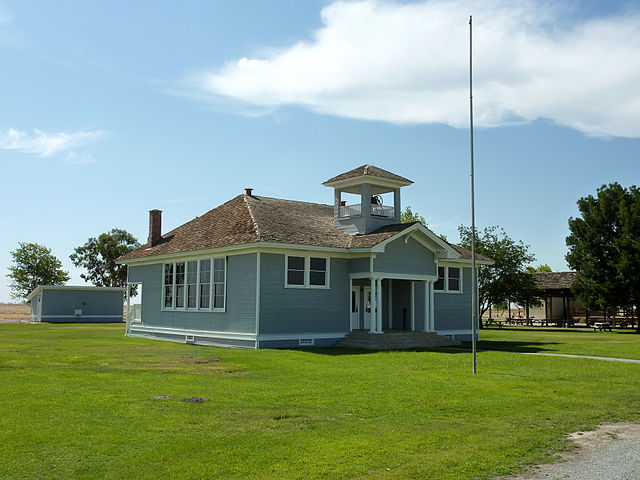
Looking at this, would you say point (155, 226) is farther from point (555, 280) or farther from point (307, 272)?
point (555, 280)

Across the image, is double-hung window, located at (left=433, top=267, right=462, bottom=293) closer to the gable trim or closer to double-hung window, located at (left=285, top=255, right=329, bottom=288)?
the gable trim

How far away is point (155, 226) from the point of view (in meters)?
33.1

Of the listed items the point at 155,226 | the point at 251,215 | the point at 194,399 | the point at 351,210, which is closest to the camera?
the point at 194,399

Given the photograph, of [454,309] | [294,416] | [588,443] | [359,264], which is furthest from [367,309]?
[588,443]

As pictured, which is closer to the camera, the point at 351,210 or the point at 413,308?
the point at 413,308

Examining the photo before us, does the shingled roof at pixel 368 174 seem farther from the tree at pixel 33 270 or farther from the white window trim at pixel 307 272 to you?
the tree at pixel 33 270

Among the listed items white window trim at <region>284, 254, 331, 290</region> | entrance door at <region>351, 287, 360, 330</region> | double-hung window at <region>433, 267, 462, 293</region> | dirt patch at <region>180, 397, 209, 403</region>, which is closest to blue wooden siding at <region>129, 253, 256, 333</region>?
white window trim at <region>284, 254, 331, 290</region>

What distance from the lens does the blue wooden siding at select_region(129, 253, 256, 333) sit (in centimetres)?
2434

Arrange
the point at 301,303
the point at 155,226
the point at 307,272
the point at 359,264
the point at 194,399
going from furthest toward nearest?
the point at 155,226
the point at 359,264
the point at 307,272
the point at 301,303
the point at 194,399

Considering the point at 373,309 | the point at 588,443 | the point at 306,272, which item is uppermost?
the point at 306,272

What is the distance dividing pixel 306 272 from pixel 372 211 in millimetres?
4905

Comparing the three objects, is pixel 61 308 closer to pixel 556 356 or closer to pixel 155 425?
pixel 556 356

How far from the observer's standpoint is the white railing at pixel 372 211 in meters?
28.4

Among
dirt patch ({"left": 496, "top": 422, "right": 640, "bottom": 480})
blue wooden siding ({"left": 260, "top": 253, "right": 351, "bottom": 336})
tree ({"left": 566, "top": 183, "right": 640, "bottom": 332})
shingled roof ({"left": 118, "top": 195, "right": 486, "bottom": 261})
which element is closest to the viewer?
dirt patch ({"left": 496, "top": 422, "right": 640, "bottom": 480})
